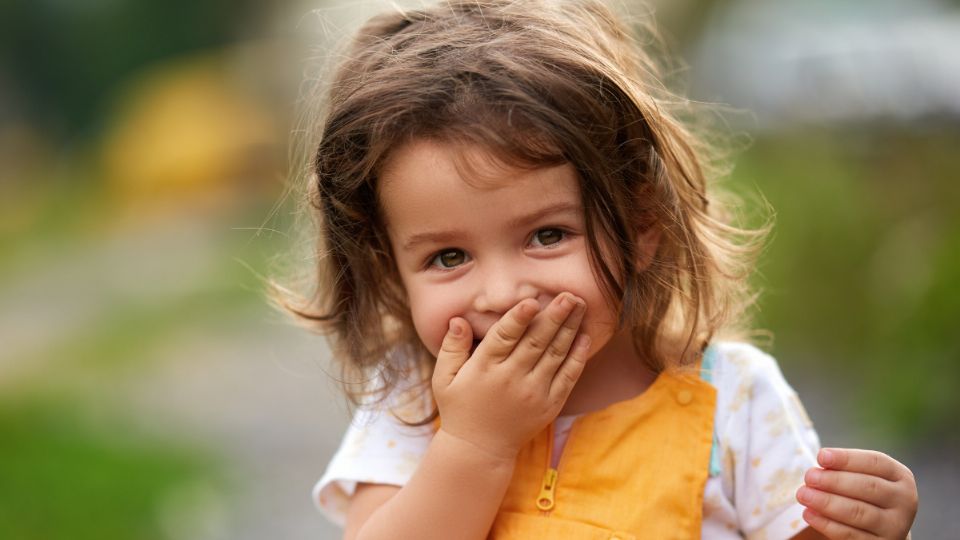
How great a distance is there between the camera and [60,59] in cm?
1499

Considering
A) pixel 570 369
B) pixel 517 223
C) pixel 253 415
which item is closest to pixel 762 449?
pixel 570 369

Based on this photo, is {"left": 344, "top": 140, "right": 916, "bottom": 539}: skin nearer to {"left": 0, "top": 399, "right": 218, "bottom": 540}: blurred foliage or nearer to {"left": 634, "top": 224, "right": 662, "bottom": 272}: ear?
{"left": 634, "top": 224, "right": 662, "bottom": 272}: ear

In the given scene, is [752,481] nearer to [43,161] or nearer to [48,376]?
[48,376]

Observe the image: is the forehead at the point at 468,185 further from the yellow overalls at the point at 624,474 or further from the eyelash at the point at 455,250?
the yellow overalls at the point at 624,474

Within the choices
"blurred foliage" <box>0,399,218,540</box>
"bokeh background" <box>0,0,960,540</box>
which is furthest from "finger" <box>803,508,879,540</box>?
"blurred foliage" <box>0,399,218,540</box>

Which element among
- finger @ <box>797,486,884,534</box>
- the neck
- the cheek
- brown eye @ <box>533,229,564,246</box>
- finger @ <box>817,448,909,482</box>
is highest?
brown eye @ <box>533,229,564,246</box>

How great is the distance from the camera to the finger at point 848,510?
1.69 metres

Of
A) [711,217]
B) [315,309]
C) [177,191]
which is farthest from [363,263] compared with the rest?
[177,191]

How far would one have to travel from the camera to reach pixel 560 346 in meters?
1.75

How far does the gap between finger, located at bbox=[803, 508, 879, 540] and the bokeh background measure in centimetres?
87

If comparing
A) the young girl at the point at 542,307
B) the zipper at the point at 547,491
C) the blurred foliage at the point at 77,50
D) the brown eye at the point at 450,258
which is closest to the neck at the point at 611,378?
the young girl at the point at 542,307

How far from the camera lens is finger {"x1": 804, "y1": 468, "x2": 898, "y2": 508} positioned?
5.56 feet

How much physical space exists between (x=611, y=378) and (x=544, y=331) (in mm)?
307

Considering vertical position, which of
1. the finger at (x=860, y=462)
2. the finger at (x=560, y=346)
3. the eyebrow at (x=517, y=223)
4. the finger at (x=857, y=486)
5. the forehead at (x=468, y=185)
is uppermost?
the forehead at (x=468, y=185)
